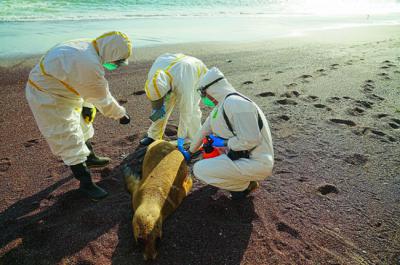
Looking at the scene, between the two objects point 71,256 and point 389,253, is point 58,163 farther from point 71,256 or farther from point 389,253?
point 389,253

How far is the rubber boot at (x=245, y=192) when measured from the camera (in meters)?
3.92

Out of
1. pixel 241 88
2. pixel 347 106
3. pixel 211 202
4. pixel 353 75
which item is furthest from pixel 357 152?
pixel 353 75

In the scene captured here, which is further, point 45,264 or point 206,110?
point 206,110

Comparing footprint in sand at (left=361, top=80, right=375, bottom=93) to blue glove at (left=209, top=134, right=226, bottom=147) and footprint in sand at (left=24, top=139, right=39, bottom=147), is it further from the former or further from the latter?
footprint in sand at (left=24, top=139, right=39, bottom=147)

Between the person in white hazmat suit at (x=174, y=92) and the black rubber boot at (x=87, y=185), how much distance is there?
1.16 metres

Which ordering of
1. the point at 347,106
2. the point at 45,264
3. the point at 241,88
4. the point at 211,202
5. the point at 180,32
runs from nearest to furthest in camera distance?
the point at 45,264, the point at 211,202, the point at 347,106, the point at 241,88, the point at 180,32

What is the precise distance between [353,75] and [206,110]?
4284 millimetres

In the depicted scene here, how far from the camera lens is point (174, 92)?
15.9ft

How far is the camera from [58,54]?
3402mm

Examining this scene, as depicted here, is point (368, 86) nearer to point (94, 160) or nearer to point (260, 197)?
point (260, 197)

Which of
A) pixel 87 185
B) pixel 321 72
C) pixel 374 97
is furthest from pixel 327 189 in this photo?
pixel 321 72

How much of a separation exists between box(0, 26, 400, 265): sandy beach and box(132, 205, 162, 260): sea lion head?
123 millimetres

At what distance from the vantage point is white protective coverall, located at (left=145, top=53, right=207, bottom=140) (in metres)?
4.45

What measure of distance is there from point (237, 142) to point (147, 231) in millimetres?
1280
